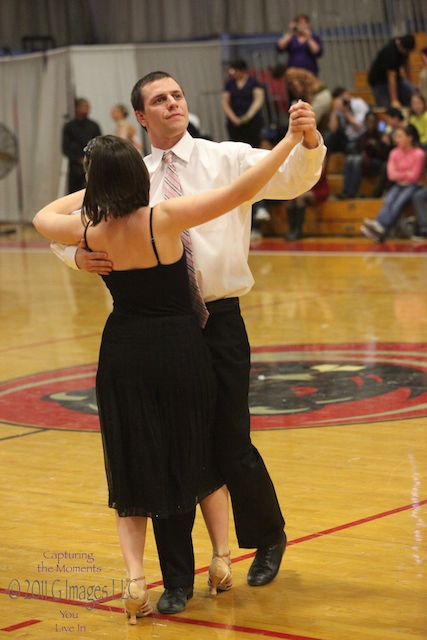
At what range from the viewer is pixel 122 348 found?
11.4 feet

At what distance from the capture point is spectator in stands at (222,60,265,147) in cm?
1568

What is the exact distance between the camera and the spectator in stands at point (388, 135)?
573 inches

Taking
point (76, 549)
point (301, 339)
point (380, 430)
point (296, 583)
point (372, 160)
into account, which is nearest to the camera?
point (296, 583)

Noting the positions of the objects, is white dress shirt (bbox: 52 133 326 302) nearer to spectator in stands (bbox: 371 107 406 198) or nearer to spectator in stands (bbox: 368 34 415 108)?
spectator in stands (bbox: 371 107 406 198)

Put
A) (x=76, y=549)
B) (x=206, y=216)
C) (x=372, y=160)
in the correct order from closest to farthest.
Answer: (x=206, y=216) < (x=76, y=549) < (x=372, y=160)

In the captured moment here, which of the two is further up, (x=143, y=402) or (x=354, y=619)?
A: (x=143, y=402)

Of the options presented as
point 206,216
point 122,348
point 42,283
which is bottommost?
point 42,283

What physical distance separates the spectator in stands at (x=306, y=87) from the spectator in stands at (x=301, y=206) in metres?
1.02

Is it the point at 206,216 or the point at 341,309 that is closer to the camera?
the point at 206,216

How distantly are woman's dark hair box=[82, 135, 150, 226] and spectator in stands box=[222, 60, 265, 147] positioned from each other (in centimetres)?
1240

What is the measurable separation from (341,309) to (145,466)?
6.12 meters

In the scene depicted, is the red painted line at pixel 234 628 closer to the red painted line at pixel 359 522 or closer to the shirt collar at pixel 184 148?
the red painted line at pixel 359 522

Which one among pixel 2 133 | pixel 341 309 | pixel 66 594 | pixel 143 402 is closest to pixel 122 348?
pixel 143 402

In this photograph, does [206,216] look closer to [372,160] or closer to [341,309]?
[341,309]
